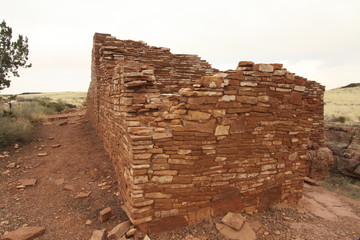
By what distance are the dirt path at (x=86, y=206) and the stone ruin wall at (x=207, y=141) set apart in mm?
346

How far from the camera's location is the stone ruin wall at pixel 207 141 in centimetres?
319

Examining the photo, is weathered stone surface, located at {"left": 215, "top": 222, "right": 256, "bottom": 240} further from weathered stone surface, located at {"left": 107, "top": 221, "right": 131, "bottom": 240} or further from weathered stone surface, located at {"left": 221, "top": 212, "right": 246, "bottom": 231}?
weathered stone surface, located at {"left": 107, "top": 221, "right": 131, "bottom": 240}

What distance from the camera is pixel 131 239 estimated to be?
3094 millimetres

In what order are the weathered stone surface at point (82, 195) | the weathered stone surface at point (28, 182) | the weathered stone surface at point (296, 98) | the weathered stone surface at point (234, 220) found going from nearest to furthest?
the weathered stone surface at point (234, 220), the weathered stone surface at point (296, 98), the weathered stone surface at point (82, 195), the weathered stone surface at point (28, 182)

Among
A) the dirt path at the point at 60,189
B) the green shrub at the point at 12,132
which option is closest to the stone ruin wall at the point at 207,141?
the dirt path at the point at 60,189

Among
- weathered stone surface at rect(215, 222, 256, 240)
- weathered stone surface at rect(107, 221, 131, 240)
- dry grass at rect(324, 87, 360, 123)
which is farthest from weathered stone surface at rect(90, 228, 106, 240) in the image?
dry grass at rect(324, 87, 360, 123)

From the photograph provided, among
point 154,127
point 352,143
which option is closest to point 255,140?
point 154,127

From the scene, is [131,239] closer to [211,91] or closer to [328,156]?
[211,91]

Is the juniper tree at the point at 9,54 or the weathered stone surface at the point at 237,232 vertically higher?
the juniper tree at the point at 9,54

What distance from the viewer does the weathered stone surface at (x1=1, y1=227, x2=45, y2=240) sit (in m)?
3.11

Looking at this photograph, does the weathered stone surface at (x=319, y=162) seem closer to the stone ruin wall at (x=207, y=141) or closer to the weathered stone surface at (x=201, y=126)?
the stone ruin wall at (x=207, y=141)

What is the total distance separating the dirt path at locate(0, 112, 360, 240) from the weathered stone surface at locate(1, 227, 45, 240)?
0.34ft

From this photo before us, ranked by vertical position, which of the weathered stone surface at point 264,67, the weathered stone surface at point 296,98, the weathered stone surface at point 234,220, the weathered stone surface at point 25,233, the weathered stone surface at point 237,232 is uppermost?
the weathered stone surface at point 264,67

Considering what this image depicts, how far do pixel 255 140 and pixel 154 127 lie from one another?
73.0 inches
